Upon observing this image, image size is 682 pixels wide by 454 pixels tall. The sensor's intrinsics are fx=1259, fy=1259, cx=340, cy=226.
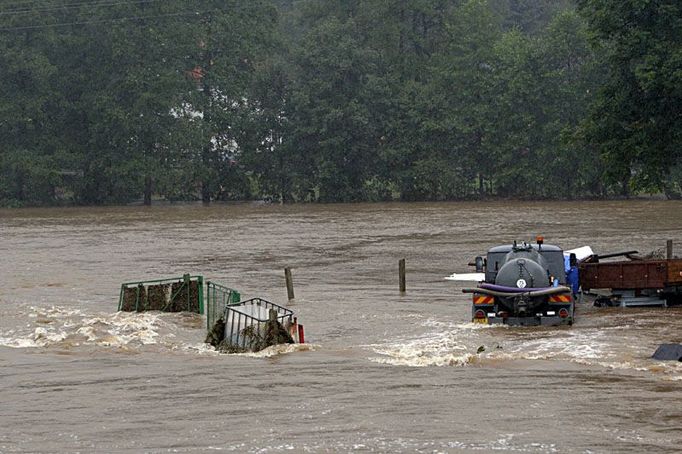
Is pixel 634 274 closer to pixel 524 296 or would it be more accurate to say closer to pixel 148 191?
pixel 524 296

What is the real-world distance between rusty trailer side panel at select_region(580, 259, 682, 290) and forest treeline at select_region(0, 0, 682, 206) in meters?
53.1

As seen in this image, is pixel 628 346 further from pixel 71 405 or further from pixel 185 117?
pixel 185 117

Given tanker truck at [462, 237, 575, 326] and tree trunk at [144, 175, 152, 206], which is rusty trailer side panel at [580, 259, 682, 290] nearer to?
tanker truck at [462, 237, 575, 326]

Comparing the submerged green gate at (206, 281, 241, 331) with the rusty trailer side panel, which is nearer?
the submerged green gate at (206, 281, 241, 331)

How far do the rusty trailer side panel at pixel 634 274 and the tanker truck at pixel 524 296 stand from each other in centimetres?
266

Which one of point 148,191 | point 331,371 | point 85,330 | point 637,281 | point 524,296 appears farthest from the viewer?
point 148,191

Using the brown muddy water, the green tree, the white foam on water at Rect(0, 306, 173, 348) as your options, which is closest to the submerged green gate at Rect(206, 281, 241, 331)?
the brown muddy water

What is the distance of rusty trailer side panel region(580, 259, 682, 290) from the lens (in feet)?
100

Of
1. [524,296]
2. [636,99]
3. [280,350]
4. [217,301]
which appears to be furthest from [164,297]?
[636,99]

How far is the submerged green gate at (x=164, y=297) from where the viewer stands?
31859 mm

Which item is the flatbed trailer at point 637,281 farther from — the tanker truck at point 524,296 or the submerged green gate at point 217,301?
the submerged green gate at point 217,301

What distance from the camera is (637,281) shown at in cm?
→ 3086

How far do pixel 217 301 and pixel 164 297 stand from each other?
5.71ft

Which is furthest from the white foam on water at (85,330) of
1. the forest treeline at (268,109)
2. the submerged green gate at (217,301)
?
the forest treeline at (268,109)
